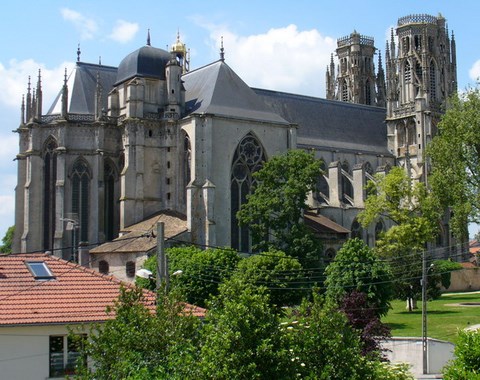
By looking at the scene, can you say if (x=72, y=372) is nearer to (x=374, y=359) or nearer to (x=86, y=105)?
(x=374, y=359)

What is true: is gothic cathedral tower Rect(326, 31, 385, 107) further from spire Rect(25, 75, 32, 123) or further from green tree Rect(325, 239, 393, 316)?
green tree Rect(325, 239, 393, 316)

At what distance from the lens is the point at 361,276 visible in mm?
44531

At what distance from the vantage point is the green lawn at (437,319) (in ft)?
136

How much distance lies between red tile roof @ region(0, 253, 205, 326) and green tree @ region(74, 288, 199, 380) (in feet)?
7.62

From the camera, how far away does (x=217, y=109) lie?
58406mm

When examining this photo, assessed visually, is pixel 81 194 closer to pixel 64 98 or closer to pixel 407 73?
pixel 64 98

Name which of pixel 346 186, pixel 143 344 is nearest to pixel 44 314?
pixel 143 344

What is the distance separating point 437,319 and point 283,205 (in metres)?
13.2

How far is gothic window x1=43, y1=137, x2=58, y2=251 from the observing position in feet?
194

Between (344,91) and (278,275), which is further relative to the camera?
(344,91)

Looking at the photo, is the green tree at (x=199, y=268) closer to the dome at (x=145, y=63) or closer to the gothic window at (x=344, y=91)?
the dome at (x=145, y=63)

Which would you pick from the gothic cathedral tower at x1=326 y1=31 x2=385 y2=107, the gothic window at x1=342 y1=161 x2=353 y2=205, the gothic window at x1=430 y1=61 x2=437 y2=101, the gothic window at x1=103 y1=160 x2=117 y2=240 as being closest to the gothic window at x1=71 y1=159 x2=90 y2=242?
the gothic window at x1=103 y1=160 x2=117 y2=240

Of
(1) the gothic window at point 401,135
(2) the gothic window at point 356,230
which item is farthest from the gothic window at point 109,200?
(1) the gothic window at point 401,135

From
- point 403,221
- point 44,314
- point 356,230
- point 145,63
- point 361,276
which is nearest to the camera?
point 44,314
